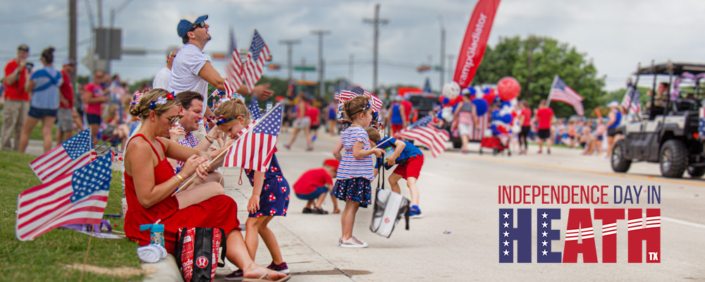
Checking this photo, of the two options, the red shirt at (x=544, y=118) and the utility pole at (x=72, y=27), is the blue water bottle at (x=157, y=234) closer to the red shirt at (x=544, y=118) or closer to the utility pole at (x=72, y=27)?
the utility pole at (x=72, y=27)

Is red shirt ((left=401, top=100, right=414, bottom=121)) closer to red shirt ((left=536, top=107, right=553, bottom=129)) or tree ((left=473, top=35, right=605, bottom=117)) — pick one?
red shirt ((left=536, top=107, right=553, bottom=129))

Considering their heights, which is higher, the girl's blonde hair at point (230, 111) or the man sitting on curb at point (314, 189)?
the girl's blonde hair at point (230, 111)

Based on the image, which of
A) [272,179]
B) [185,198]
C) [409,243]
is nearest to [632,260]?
[409,243]

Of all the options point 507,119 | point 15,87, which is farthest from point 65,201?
point 507,119

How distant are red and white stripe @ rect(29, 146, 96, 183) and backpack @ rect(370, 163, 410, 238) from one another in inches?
89.0

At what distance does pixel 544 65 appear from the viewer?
266 feet

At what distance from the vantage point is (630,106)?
15.2 meters

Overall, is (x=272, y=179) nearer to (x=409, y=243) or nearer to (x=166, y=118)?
(x=166, y=118)

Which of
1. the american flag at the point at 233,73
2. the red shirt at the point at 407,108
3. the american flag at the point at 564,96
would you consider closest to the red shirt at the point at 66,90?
the american flag at the point at 233,73

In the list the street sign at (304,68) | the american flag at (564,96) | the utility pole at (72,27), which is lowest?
the american flag at (564,96)

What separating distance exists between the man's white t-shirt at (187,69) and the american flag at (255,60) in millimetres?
389

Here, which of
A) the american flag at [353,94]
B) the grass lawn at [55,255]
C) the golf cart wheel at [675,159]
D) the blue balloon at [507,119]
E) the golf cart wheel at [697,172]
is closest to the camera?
the grass lawn at [55,255]

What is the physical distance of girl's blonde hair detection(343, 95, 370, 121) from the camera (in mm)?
6223

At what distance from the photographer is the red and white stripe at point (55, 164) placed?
4727 millimetres
